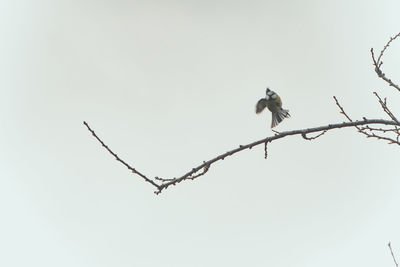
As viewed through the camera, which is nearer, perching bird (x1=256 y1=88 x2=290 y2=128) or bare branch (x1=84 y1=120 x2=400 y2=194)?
bare branch (x1=84 y1=120 x2=400 y2=194)

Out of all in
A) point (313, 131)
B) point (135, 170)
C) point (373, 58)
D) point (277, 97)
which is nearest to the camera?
point (135, 170)

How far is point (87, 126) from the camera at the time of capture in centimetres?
454

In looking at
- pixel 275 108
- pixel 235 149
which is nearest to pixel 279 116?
pixel 275 108

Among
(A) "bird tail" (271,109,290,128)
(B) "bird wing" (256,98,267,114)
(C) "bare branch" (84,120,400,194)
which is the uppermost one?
(B) "bird wing" (256,98,267,114)

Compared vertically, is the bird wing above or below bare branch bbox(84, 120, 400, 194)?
above

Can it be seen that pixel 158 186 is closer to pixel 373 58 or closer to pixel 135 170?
pixel 135 170

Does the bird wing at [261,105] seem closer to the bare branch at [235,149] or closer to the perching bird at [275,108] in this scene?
the perching bird at [275,108]

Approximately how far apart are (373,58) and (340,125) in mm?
1020

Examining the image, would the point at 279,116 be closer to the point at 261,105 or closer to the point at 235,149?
the point at 261,105

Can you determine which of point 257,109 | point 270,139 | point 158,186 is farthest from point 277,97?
point 158,186

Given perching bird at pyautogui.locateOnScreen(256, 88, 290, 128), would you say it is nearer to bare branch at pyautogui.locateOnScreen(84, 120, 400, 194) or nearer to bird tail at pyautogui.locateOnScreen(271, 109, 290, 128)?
bird tail at pyautogui.locateOnScreen(271, 109, 290, 128)

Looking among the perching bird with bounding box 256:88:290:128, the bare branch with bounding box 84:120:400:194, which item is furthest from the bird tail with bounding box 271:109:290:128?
the bare branch with bounding box 84:120:400:194

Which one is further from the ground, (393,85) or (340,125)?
(393,85)

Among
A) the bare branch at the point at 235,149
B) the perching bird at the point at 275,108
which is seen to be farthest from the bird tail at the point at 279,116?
the bare branch at the point at 235,149
